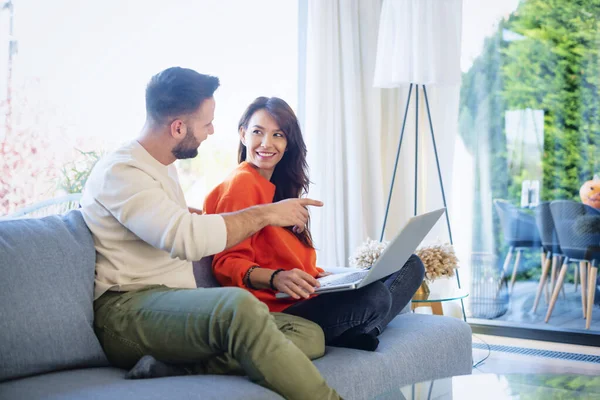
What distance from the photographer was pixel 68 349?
1.74 metres

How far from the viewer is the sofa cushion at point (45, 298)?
165cm

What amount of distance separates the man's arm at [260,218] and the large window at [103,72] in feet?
5.40

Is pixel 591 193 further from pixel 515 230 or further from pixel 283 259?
pixel 283 259

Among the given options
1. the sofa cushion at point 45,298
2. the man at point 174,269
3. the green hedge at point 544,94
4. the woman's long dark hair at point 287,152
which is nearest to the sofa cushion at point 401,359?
the man at point 174,269

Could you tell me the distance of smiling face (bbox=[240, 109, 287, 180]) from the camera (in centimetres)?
245

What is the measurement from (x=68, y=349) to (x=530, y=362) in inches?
103

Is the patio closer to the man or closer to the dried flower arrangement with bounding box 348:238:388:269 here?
the dried flower arrangement with bounding box 348:238:388:269

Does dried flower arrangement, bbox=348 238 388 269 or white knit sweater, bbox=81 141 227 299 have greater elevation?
white knit sweater, bbox=81 141 227 299

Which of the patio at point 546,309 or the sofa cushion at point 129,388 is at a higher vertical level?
the sofa cushion at point 129,388

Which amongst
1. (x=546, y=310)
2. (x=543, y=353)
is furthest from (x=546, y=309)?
(x=543, y=353)

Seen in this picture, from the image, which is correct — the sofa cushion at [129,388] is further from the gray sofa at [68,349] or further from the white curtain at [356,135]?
the white curtain at [356,135]

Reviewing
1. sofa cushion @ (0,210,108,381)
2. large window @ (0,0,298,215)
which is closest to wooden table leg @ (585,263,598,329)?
large window @ (0,0,298,215)

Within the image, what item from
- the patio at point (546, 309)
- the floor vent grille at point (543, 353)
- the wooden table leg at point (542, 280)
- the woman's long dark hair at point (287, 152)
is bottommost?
the floor vent grille at point (543, 353)

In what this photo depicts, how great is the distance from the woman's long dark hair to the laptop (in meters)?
0.33
